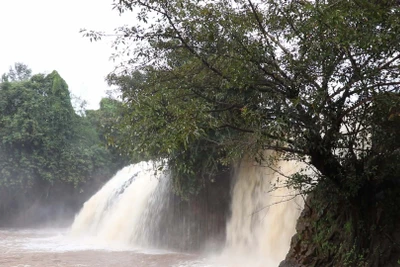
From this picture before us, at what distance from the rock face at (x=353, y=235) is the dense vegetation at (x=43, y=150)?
15.7m

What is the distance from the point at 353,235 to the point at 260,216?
4.78 meters

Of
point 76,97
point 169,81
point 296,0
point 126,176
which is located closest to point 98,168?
point 126,176

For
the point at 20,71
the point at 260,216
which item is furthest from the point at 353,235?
the point at 20,71

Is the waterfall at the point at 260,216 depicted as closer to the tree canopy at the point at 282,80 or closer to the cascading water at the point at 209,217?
the cascading water at the point at 209,217

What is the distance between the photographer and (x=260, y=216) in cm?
1134

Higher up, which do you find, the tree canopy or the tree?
the tree

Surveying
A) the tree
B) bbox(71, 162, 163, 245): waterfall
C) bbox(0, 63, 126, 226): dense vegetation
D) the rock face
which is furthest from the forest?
the tree

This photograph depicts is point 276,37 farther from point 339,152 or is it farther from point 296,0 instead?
point 339,152

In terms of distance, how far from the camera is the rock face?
21.2ft

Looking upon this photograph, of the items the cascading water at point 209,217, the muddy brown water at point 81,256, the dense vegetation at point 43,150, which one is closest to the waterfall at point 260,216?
the cascading water at point 209,217

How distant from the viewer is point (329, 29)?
17.6ft

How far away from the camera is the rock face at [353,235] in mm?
6461

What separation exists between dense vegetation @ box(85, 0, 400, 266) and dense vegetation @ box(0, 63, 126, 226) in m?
15.7

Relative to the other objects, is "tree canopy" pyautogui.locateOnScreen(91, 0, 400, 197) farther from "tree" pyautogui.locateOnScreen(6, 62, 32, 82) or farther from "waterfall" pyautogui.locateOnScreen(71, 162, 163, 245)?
"tree" pyautogui.locateOnScreen(6, 62, 32, 82)
